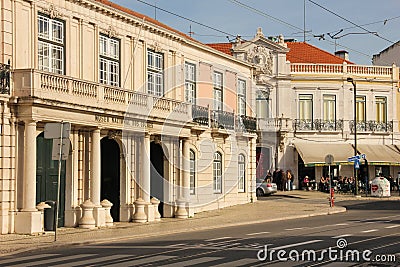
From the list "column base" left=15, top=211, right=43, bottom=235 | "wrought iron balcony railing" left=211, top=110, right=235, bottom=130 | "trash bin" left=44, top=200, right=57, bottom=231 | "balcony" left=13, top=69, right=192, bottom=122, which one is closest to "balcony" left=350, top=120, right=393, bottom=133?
"wrought iron balcony railing" left=211, top=110, right=235, bottom=130

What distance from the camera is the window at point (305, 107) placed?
57281 millimetres

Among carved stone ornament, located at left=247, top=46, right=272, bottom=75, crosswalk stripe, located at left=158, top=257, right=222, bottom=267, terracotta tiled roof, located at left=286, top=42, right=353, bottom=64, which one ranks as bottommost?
crosswalk stripe, located at left=158, top=257, right=222, bottom=267

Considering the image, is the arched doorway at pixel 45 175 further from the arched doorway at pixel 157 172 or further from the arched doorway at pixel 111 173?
the arched doorway at pixel 157 172

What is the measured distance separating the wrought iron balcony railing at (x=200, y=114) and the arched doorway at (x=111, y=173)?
5365 mm

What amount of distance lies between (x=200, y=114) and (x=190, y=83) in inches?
61.6

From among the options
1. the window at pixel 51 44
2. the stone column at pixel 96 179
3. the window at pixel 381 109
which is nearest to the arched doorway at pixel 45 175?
the stone column at pixel 96 179

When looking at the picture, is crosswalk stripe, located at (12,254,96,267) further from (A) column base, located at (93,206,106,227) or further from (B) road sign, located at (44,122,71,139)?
(A) column base, located at (93,206,106,227)

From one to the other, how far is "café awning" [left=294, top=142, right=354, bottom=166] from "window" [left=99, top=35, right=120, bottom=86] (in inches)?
1078

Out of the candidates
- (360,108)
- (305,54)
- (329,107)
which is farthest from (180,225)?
(305,54)

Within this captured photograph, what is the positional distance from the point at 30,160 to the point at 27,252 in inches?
214

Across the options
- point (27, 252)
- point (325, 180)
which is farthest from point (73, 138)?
point (325, 180)

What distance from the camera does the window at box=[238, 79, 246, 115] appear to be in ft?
136

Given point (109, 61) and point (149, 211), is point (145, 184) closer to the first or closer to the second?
point (149, 211)

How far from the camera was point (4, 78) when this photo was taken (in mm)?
23078
